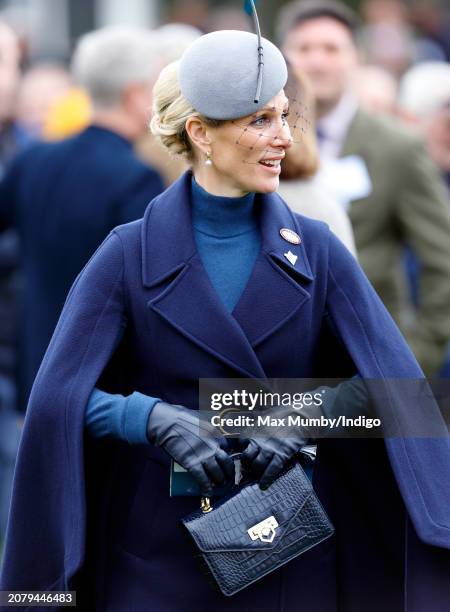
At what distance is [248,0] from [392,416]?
1.14 metres

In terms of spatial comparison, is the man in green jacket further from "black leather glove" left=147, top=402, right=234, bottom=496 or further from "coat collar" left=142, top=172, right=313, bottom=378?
"black leather glove" left=147, top=402, right=234, bottom=496

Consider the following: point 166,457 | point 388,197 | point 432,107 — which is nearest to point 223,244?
point 166,457

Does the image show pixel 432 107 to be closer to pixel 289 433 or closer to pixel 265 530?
pixel 289 433

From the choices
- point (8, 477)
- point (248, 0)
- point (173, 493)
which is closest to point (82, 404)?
point (173, 493)

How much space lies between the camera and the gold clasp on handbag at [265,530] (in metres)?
3.44

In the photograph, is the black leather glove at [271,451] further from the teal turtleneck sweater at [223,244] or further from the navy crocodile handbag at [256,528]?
the teal turtleneck sweater at [223,244]

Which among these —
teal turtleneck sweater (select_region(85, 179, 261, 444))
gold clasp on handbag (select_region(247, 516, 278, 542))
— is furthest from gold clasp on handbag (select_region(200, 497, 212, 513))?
teal turtleneck sweater (select_region(85, 179, 261, 444))

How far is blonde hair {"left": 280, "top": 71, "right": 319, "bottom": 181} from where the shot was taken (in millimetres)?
4625

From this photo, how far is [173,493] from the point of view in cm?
352

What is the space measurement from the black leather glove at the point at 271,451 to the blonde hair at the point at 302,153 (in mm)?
1352

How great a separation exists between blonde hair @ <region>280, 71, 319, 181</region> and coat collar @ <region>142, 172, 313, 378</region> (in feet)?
3.24

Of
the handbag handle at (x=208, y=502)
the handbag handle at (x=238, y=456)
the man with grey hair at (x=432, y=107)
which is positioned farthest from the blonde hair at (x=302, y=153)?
the man with grey hair at (x=432, y=107)

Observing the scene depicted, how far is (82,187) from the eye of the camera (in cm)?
584

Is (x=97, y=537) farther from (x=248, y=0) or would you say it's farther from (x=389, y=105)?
(x=389, y=105)
